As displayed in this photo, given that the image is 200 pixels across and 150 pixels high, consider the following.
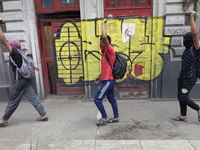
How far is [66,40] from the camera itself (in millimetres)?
4816

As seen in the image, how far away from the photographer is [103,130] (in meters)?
3.12

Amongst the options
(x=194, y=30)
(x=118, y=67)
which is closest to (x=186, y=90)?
(x=194, y=30)

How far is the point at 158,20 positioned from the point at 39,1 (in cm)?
351

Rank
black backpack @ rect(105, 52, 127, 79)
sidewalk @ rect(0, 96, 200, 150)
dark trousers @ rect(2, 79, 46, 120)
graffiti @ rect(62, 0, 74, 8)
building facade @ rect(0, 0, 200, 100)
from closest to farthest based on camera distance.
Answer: sidewalk @ rect(0, 96, 200, 150), black backpack @ rect(105, 52, 127, 79), dark trousers @ rect(2, 79, 46, 120), building facade @ rect(0, 0, 200, 100), graffiti @ rect(62, 0, 74, 8)

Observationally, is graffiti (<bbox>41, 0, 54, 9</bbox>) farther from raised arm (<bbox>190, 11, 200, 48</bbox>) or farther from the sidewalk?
raised arm (<bbox>190, 11, 200, 48</bbox>)

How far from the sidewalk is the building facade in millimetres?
743

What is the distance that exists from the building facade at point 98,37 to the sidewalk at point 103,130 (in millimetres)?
743

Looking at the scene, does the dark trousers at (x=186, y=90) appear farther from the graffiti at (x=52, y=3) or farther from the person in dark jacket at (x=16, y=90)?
the graffiti at (x=52, y=3)

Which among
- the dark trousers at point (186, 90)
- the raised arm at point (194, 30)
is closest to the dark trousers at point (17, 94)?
the dark trousers at point (186, 90)

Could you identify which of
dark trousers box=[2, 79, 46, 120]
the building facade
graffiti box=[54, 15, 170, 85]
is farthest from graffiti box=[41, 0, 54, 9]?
dark trousers box=[2, 79, 46, 120]

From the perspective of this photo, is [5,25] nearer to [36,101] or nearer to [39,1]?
[39,1]

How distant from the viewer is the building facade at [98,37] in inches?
170

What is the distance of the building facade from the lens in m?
4.32

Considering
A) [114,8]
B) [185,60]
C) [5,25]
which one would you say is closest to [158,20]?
[114,8]
